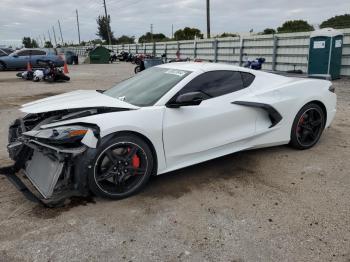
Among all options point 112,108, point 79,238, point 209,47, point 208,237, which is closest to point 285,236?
point 208,237

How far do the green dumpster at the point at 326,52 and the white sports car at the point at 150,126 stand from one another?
27.4ft

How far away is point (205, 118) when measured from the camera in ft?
13.2

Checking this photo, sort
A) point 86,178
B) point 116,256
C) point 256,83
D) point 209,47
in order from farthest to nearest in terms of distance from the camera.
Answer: point 209,47 → point 256,83 → point 86,178 → point 116,256

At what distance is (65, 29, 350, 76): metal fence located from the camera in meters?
14.4

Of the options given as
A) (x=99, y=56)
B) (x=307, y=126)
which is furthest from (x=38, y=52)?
(x=307, y=126)

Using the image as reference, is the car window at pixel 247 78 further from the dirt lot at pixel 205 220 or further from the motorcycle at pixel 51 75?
the motorcycle at pixel 51 75

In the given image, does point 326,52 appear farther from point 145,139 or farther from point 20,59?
point 20,59

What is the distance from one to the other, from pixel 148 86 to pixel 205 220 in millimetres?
1797

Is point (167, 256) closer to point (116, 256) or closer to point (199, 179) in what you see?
point (116, 256)

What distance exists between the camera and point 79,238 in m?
2.99

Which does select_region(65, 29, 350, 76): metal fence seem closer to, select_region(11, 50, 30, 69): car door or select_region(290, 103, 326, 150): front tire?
select_region(290, 103, 326, 150): front tire

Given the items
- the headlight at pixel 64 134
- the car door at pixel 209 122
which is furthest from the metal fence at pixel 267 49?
the headlight at pixel 64 134

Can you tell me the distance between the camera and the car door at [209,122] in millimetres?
3834

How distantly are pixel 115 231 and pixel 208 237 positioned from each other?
32.0 inches
